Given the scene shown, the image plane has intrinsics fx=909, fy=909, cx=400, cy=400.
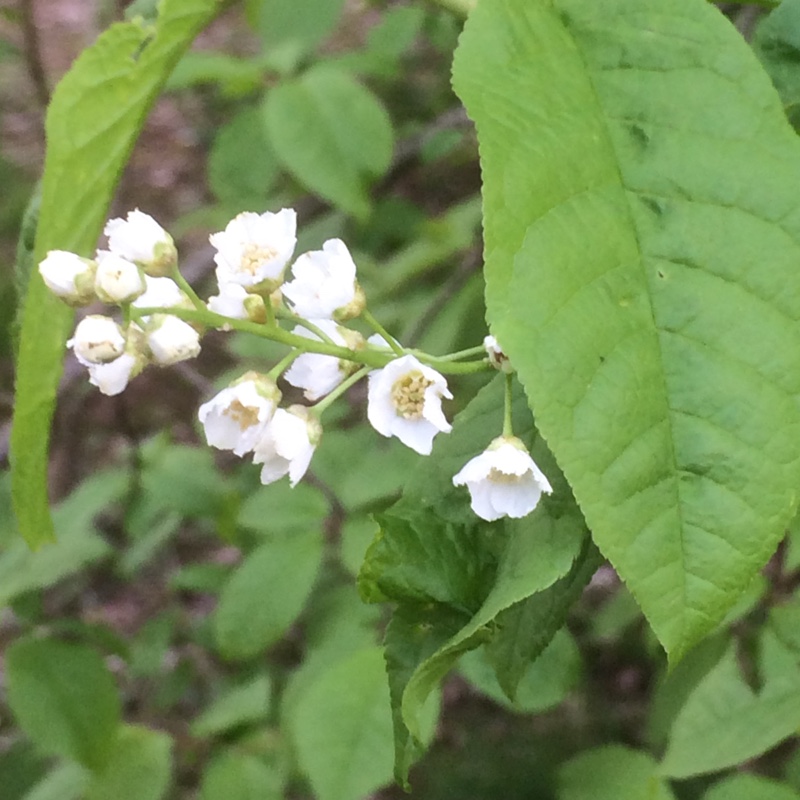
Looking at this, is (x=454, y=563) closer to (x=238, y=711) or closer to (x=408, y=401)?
(x=408, y=401)

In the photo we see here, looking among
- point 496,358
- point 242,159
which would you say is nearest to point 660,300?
point 496,358

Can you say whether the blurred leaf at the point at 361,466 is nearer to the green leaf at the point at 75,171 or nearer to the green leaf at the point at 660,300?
the green leaf at the point at 75,171

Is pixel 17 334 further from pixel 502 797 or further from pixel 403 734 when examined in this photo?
pixel 502 797

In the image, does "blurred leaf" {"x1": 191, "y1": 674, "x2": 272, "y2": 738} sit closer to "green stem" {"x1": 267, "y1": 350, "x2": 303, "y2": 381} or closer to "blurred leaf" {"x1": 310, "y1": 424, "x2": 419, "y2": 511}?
"blurred leaf" {"x1": 310, "y1": 424, "x2": 419, "y2": 511}

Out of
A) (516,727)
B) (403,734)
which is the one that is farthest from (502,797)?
(403,734)

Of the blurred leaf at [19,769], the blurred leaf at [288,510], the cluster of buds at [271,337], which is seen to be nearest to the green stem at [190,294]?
the cluster of buds at [271,337]

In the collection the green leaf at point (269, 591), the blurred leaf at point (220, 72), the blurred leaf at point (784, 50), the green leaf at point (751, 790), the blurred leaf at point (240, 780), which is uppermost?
the blurred leaf at point (784, 50)
